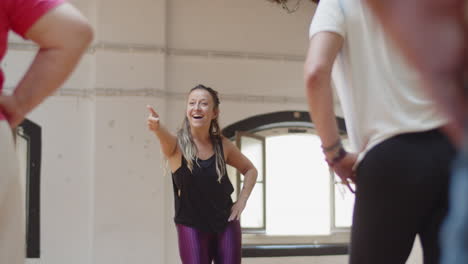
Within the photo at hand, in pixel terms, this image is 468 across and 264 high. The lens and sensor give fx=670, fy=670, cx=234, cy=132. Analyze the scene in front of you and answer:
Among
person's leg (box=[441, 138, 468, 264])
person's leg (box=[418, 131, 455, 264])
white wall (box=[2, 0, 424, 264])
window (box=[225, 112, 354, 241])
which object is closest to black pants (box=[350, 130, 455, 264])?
person's leg (box=[418, 131, 455, 264])

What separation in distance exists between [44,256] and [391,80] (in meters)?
7.85

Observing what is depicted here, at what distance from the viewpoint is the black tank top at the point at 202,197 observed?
4.57 meters

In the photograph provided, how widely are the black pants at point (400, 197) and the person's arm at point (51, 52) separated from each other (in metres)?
0.70

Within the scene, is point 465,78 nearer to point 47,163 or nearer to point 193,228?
point 193,228

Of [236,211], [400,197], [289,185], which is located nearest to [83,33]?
[400,197]

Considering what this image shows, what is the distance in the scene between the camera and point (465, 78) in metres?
0.46

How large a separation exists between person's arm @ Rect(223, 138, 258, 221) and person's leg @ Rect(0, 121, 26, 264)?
339 cm

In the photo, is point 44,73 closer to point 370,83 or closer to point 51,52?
point 51,52

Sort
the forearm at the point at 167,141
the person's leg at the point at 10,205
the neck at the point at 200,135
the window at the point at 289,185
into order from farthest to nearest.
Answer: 1. the window at the point at 289,185
2. the neck at the point at 200,135
3. the forearm at the point at 167,141
4. the person's leg at the point at 10,205

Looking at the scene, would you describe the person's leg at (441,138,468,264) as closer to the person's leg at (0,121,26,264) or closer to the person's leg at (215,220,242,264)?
the person's leg at (0,121,26,264)

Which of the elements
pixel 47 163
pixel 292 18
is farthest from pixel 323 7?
pixel 292 18

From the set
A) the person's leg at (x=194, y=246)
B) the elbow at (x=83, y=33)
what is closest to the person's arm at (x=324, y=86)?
the elbow at (x=83, y=33)

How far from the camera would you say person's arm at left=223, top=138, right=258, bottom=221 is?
16.1 ft

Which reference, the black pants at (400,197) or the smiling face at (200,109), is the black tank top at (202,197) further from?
the black pants at (400,197)
